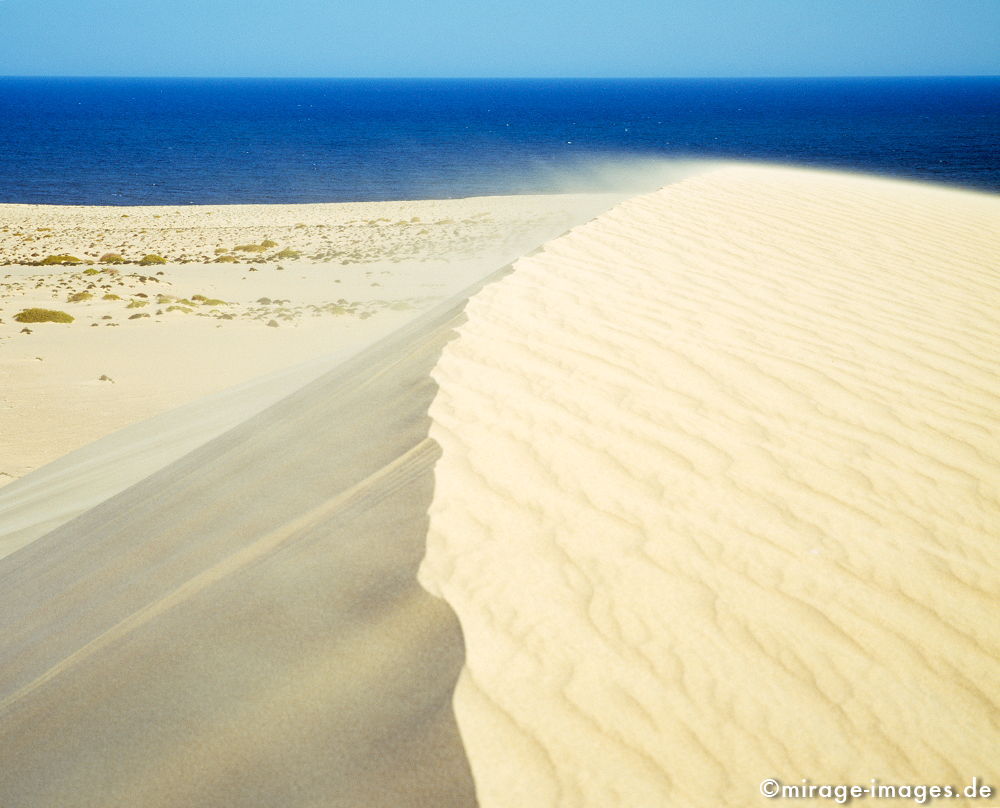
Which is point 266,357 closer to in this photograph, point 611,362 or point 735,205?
point 611,362

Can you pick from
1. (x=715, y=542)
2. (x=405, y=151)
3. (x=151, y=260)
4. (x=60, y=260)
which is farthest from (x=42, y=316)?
(x=405, y=151)

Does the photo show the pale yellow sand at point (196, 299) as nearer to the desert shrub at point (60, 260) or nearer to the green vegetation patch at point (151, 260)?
the green vegetation patch at point (151, 260)

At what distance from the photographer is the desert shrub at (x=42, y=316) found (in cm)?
789

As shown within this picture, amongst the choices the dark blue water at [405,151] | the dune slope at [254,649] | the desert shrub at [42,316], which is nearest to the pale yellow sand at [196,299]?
the desert shrub at [42,316]

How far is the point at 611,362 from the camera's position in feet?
11.4

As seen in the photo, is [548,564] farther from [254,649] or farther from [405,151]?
[405,151]

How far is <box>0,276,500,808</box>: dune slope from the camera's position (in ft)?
5.10

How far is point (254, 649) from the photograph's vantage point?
1.89 meters

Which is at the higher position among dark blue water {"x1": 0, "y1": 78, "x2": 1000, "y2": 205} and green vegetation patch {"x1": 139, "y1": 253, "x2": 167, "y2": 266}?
green vegetation patch {"x1": 139, "y1": 253, "x2": 167, "y2": 266}

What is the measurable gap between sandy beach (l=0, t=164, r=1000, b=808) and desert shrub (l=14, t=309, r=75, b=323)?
10.2 feet

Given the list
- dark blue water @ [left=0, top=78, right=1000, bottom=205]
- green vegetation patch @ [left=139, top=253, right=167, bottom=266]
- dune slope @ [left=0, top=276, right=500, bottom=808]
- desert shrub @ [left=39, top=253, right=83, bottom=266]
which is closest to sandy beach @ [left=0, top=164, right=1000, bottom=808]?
dune slope @ [left=0, top=276, right=500, bottom=808]

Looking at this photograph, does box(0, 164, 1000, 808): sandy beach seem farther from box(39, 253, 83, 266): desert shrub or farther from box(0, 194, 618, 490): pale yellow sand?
box(39, 253, 83, 266): desert shrub

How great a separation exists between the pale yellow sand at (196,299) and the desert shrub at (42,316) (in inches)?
4.6

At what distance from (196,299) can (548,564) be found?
27.0 feet
